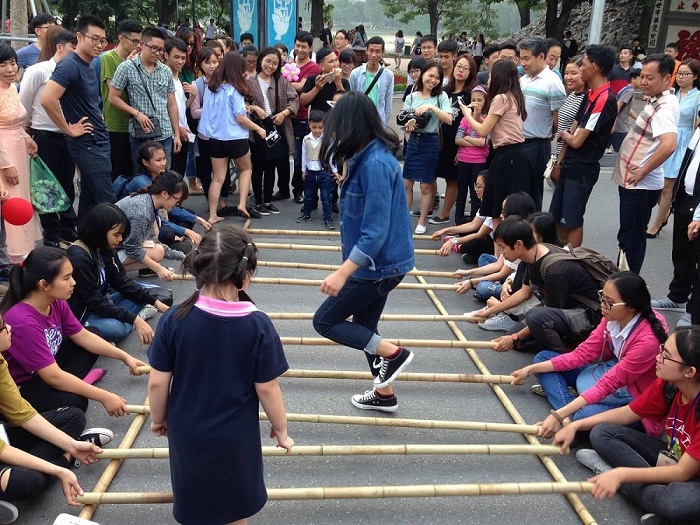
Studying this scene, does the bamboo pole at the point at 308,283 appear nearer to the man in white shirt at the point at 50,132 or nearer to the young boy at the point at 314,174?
the young boy at the point at 314,174

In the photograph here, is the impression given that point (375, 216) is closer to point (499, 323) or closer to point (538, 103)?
point (499, 323)

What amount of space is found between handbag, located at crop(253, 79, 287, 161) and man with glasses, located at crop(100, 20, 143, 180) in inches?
50.7

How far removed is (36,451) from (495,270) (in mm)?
3368

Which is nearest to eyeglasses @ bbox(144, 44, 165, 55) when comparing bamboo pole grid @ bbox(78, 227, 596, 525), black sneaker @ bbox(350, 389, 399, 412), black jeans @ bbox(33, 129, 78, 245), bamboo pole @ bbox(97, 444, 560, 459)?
black jeans @ bbox(33, 129, 78, 245)

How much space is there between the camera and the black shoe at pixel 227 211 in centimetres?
640

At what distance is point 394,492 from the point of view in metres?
2.51

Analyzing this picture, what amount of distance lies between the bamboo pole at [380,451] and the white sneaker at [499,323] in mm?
1452

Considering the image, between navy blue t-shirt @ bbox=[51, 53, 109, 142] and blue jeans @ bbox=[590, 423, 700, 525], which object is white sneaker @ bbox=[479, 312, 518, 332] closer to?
blue jeans @ bbox=[590, 423, 700, 525]

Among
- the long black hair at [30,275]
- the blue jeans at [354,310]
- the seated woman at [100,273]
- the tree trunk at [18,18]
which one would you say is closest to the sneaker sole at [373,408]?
the blue jeans at [354,310]

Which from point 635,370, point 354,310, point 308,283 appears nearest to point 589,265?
point 635,370

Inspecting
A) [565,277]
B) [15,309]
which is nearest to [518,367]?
[565,277]

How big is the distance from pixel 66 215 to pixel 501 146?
12.1 ft

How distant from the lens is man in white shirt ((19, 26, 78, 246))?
5.00m

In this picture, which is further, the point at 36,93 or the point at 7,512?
the point at 36,93
